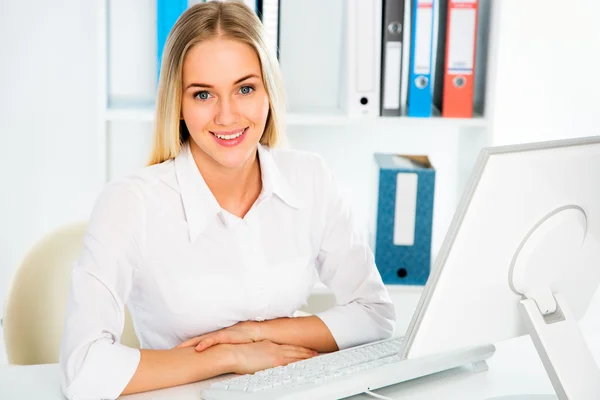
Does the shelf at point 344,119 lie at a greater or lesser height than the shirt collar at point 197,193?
greater

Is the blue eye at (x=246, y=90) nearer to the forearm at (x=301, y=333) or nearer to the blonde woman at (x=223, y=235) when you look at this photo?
the blonde woman at (x=223, y=235)

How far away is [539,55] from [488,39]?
32 cm

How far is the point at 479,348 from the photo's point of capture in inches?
59.1

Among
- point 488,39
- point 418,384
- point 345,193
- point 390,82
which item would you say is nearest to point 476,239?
point 418,384

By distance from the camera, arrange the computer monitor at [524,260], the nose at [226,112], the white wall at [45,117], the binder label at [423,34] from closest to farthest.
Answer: the computer monitor at [524,260] → the nose at [226,112] → the binder label at [423,34] → the white wall at [45,117]

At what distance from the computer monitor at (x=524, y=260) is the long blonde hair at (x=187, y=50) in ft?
2.32

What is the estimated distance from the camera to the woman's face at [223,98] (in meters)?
1.65

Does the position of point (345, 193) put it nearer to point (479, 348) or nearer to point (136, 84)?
point (136, 84)

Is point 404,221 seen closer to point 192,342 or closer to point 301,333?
point 301,333

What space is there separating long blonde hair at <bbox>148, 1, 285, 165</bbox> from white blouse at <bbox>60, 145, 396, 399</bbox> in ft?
0.17

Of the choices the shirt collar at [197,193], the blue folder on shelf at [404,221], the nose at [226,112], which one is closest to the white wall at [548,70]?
the blue folder on shelf at [404,221]

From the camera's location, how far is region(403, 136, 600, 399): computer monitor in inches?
44.4

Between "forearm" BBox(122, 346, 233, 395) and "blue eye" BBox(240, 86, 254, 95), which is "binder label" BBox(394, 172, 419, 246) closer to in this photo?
"blue eye" BBox(240, 86, 254, 95)

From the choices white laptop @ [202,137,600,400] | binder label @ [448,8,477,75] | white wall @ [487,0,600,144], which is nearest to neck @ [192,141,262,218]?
white laptop @ [202,137,600,400]
